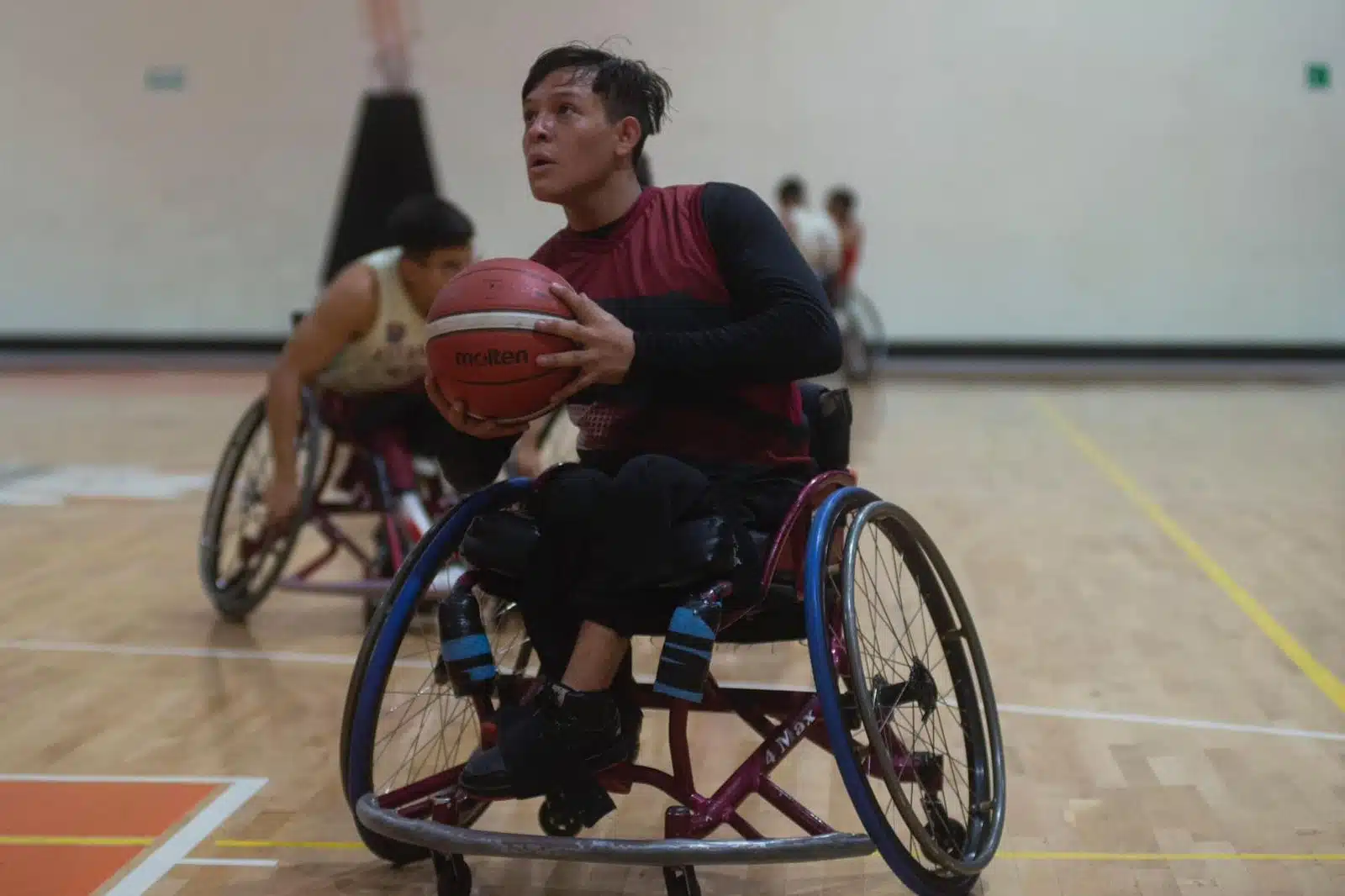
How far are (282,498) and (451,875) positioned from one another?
1.62 m

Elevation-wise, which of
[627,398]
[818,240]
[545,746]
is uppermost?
[627,398]

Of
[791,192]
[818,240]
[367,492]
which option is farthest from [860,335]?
[367,492]

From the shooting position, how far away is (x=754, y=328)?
204 cm

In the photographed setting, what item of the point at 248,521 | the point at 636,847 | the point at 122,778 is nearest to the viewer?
Result: the point at 636,847

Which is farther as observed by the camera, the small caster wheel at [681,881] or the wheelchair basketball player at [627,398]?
the small caster wheel at [681,881]

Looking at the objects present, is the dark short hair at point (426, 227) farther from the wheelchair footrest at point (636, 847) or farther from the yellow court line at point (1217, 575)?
the yellow court line at point (1217, 575)

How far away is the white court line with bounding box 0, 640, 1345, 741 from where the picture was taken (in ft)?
9.96

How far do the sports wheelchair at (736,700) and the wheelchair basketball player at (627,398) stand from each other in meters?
0.05

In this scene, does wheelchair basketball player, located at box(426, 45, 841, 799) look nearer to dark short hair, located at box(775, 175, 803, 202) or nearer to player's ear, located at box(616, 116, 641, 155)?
player's ear, located at box(616, 116, 641, 155)

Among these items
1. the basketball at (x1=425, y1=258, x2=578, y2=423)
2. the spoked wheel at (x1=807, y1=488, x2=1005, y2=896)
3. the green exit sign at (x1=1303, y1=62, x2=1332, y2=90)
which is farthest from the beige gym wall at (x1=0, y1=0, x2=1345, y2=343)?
the basketball at (x1=425, y1=258, x2=578, y2=423)

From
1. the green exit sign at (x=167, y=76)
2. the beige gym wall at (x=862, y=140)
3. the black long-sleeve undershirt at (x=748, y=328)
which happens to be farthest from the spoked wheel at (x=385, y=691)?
the green exit sign at (x=167, y=76)

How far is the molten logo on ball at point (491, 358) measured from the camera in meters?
1.96

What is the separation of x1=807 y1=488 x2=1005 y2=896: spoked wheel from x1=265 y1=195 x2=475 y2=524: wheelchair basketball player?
1.59 m

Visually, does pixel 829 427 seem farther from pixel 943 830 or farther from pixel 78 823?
pixel 78 823
